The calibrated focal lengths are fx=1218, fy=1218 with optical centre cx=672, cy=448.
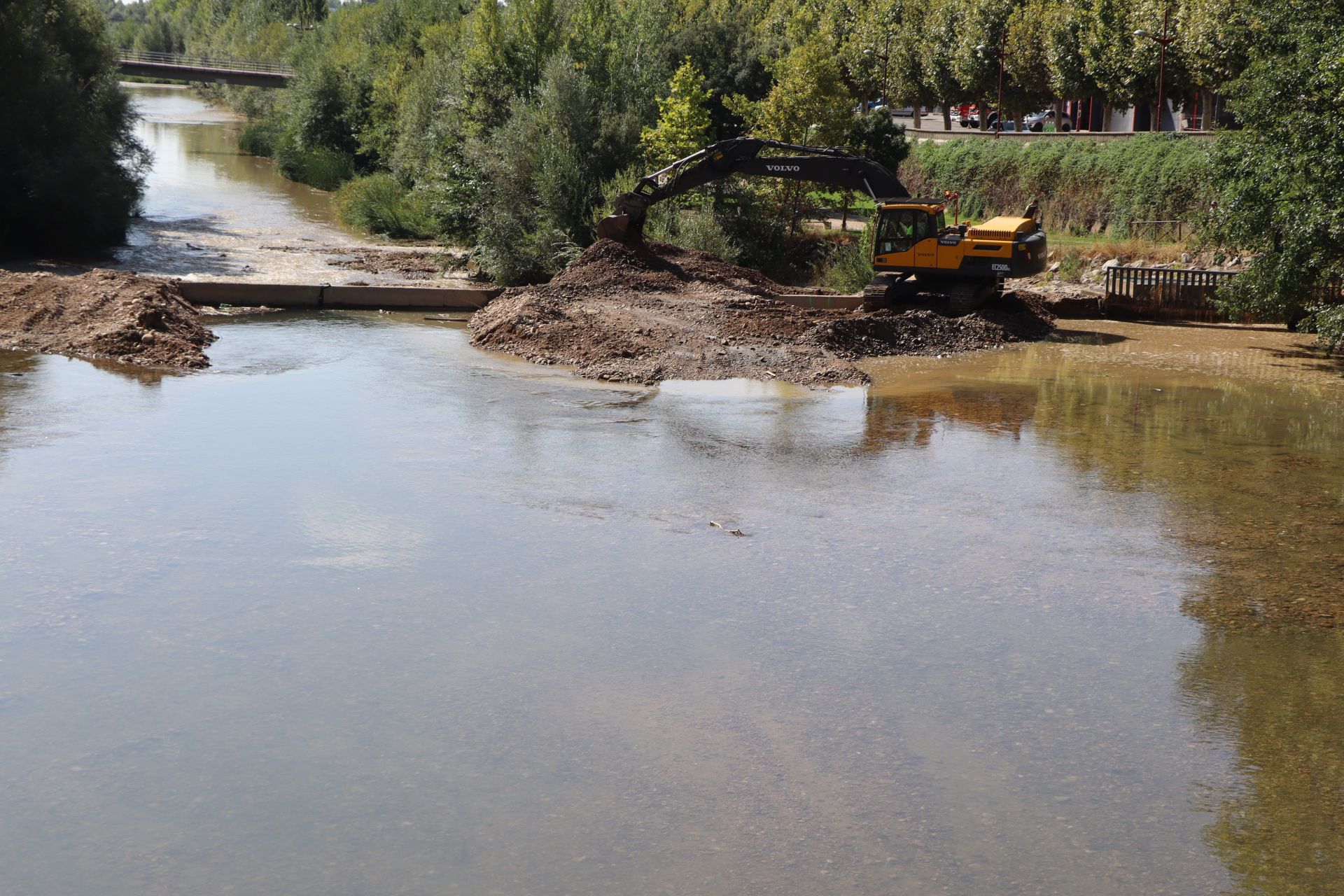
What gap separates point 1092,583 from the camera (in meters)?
10.2

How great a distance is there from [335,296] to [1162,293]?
16.9 meters

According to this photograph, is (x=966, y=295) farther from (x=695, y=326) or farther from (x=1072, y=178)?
(x=1072, y=178)

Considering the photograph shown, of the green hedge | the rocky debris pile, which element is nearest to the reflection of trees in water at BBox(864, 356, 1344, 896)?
the rocky debris pile

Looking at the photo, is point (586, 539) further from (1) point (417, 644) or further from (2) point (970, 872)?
(2) point (970, 872)

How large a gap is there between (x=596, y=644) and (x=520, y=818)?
2293mm

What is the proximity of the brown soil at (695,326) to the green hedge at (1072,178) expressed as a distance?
36.7 feet

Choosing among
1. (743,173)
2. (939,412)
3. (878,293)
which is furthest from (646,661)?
(743,173)

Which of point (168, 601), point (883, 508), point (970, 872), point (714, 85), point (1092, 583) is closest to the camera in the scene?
point (970, 872)

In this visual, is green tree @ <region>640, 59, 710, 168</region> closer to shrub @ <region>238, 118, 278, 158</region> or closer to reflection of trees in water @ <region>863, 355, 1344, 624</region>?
reflection of trees in water @ <region>863, 355, 1344, 624</region>

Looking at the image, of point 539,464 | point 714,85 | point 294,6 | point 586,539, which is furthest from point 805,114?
point 294,6

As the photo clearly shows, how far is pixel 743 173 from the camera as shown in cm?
2383

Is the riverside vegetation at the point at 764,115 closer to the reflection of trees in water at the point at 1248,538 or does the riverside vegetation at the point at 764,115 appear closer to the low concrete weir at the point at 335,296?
the low concrete weir at the point at 335,296

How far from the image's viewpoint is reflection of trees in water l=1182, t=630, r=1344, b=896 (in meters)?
6.28

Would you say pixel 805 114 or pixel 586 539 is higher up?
pixel 805 114
